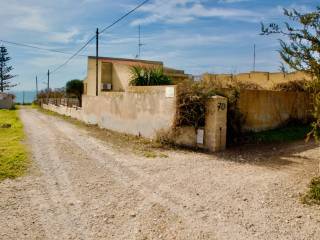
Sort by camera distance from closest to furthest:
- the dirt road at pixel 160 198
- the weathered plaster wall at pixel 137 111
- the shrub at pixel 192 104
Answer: the dirt road at pixel 160 198 → the shrub at pixel 192 104 → the weathered plaster wall at pixel 137 111

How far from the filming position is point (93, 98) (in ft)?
68.7

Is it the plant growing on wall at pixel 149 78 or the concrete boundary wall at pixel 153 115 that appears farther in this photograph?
the plant growing on wall at pixel 149 78

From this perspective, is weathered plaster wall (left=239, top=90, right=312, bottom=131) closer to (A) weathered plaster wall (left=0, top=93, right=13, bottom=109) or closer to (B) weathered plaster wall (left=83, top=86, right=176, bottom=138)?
(B) weathered plaster wall (left=83, top=86, right=176, bottom=138)

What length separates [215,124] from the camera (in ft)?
36.9

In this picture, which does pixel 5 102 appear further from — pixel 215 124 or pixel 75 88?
pixel 215 124

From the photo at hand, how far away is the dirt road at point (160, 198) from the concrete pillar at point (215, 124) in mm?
1044

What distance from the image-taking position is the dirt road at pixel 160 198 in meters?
4.98

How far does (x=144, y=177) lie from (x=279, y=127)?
9.67 m

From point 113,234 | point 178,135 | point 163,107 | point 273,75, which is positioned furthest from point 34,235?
point 273,75

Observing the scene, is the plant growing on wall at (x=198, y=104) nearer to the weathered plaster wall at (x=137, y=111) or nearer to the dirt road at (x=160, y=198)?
the weathered plaster wall at (x=137, y=111)

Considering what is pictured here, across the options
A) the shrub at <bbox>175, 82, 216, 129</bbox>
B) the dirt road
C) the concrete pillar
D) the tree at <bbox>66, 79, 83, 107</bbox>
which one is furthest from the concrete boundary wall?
the tree at <bbox>66, 79, 83, 107</bbox>

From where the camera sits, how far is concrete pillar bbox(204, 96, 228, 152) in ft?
37.0

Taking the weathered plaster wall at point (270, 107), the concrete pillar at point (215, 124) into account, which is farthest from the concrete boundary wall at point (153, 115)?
the weathered plaster wall at point (270, 107)

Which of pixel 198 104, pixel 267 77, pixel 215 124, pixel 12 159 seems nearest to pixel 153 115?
pixel 198 104
